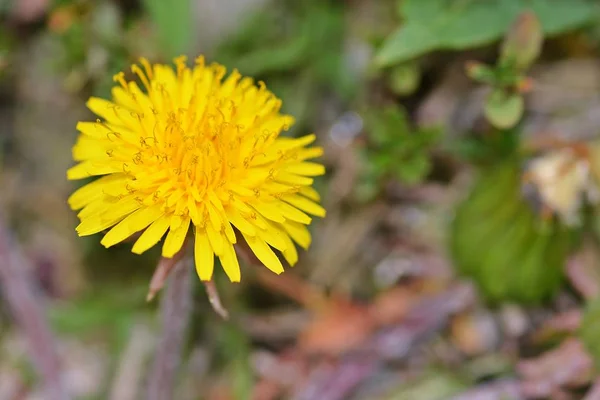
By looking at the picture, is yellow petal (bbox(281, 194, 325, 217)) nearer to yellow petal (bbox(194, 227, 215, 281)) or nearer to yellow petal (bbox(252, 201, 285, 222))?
yellow petal (bbox(252, 201, 285, 222))

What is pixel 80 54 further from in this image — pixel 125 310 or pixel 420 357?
pixel 420 357

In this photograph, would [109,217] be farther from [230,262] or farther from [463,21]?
[463,21]

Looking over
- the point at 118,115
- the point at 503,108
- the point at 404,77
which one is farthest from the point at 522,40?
the point at 118,115

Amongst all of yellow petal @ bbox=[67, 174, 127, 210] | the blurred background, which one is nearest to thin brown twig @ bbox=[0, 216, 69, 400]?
the blurred background

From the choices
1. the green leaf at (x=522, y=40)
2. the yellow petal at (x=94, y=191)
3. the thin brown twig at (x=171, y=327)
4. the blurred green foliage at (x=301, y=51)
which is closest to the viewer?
the yellow petal at (x=94, y=191)

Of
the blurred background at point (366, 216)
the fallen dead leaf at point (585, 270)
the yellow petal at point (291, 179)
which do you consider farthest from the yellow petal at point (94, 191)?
the fallen dead leaf at point (585, 270)

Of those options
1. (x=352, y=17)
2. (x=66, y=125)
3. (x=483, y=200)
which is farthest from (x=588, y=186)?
(x=66, y=125)

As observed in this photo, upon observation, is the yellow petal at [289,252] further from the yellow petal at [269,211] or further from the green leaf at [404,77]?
the green leaf at [404,77]
